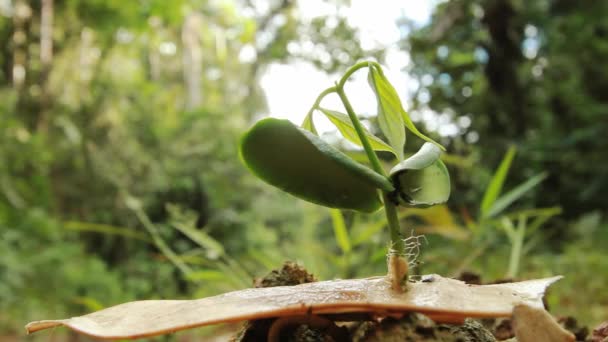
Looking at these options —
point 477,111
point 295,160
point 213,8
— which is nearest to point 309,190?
point 295,160

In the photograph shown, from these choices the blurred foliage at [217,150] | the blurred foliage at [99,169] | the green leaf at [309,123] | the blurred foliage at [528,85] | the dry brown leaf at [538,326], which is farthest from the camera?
the blurred foliage at [99,169]

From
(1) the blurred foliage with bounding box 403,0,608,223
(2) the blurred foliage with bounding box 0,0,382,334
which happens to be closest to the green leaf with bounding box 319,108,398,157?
(1) the blurred foliage with bounding box 403,0,608,223

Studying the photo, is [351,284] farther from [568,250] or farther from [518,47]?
[518,47]

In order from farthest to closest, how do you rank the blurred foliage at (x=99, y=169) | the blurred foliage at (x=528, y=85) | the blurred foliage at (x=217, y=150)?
the blurred foliage at (x=99, y=169), the blurred foliage at (x=528, y=85), the blurred foliage at (x=217, y=150)

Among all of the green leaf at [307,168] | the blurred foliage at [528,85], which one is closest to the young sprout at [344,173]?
the green leaf at [307,168]

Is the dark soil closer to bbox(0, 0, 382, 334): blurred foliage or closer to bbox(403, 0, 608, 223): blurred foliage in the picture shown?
bbox(403, 0, 608, 223): blurred foliage

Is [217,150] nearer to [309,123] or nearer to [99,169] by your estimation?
[99,169]

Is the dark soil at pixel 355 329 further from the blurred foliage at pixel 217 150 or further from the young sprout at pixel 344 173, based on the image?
the blurred foliage at pixel 217 150

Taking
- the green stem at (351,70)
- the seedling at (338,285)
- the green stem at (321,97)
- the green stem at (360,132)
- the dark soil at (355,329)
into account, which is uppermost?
the green stem at (351,70)
